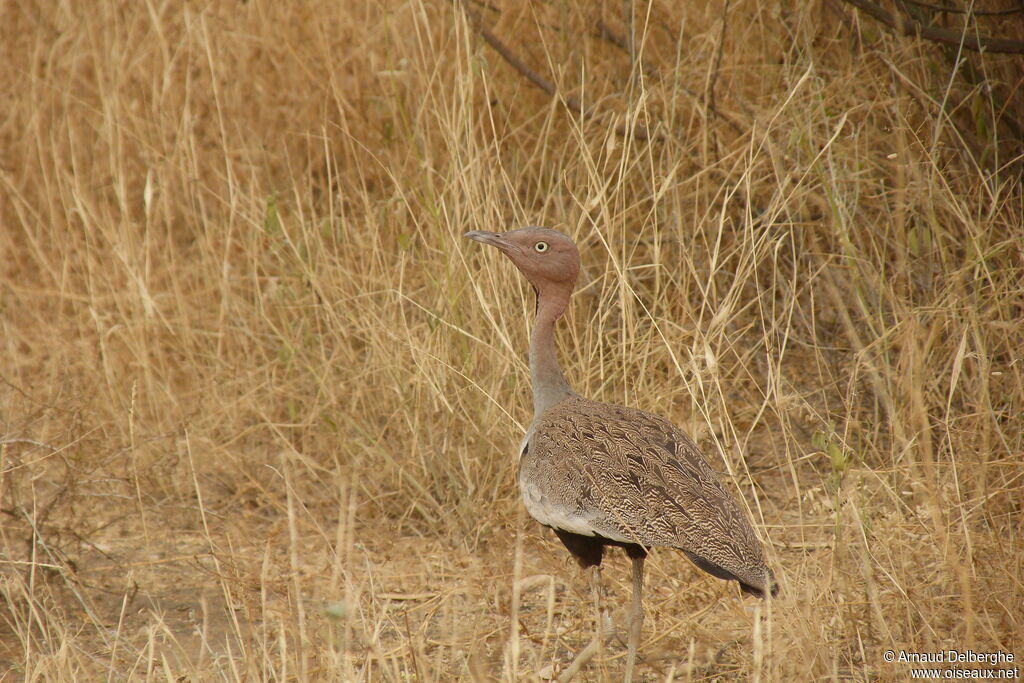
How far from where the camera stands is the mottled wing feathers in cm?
296

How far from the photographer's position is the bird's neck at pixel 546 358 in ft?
12.5

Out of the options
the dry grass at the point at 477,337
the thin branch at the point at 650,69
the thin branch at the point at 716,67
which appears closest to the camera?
the dry grass at the point at 477,337

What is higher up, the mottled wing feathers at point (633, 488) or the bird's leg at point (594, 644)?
the mottled wing feathers at point (633, 488)

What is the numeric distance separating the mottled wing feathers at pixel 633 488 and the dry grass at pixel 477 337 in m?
0.21

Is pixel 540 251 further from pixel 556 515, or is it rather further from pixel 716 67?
pixel 716 67

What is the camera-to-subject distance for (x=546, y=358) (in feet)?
12.6

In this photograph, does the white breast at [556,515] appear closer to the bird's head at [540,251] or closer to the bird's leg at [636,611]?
the bird's leg at [636,611]

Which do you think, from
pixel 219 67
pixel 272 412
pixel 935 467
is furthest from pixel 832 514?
pixel 219 67

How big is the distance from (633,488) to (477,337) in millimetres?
1386

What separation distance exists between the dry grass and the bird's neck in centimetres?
37

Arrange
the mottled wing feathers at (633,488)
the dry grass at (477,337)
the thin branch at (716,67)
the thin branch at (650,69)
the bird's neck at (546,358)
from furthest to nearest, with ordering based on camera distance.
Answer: the thin branch at (650,69) < the thin branch at (716,67) < the bird's neck at (546,358) < the dry grass at (477,337) < the mottled wing feathers at (633,488)

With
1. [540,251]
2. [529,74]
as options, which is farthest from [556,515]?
[529,74]

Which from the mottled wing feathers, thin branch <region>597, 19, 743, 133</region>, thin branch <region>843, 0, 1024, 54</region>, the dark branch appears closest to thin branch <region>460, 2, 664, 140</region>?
thin branch <region>597, 19, 743, 133</region>

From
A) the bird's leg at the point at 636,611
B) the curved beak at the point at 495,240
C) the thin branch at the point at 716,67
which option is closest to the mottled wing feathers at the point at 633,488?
the bird's leg at the point at 636,611
